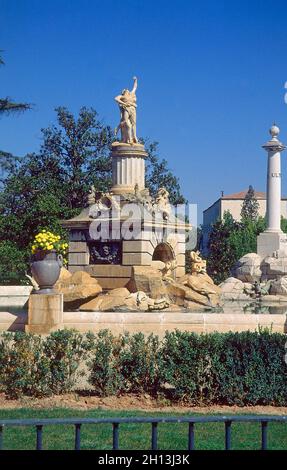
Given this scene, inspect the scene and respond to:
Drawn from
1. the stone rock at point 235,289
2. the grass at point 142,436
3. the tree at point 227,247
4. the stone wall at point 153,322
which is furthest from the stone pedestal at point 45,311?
the tree at point 227,247

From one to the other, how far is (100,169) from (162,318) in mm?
37548

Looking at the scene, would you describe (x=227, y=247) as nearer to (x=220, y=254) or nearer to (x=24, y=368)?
(x=220, y=254)

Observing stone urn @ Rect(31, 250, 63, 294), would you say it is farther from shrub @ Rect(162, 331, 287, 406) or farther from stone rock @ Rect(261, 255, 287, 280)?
stone rock @ Rect(261, 255, 287, 280)

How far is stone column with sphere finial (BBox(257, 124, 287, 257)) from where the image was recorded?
4047 centimetres

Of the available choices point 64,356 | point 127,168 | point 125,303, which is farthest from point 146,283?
point 64,356

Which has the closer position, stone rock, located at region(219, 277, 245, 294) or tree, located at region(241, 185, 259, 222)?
stone rock, located at region(219, 277, 245, 294)

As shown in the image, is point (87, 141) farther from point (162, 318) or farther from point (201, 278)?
point (162, 318)

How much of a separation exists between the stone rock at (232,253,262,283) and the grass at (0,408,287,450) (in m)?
27.4

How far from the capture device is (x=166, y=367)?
11297 mm

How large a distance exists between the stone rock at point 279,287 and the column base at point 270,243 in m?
5.45

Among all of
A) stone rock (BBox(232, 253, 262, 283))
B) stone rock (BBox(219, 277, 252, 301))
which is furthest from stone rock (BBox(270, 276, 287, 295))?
stone rock (BBox(232, 253, 262, 283))

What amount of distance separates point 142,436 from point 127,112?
61.2 ft
